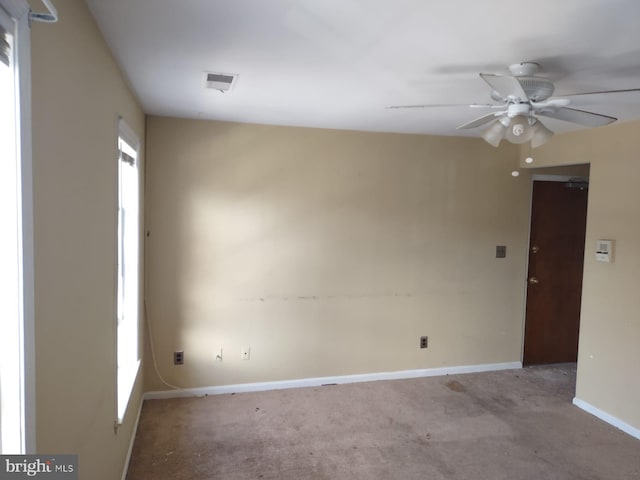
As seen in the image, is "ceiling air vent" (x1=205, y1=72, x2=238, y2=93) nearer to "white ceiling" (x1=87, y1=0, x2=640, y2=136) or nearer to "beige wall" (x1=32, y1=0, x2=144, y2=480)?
"white ceiling" (x1=87, y1=0, x2=640, y2=136)

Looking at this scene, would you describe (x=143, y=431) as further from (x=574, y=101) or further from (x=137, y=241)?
(x=574, y=101)

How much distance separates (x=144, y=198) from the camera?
341 cm

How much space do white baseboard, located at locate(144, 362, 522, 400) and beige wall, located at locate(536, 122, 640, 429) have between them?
3.12ft

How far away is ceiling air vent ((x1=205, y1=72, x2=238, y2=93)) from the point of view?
2397mm

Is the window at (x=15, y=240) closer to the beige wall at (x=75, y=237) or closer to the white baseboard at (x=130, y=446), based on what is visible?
the beige wall at (x=75, y=237)

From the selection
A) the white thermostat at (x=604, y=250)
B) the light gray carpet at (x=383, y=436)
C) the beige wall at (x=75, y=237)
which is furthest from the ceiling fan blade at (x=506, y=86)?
the light gray carpet at (x=383, y=436)

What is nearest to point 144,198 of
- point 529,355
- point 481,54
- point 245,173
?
point 245,173

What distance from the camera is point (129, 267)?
9.79 feet

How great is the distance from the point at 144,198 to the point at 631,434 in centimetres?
421

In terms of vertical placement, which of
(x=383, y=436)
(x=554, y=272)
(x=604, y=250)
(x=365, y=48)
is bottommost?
(x=383, y=436)

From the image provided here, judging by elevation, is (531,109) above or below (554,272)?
above

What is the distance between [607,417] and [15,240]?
4107 millimetres

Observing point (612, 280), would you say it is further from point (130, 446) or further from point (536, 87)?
point (130, 446)

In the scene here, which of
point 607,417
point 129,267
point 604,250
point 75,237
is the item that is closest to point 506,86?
point 75,237
